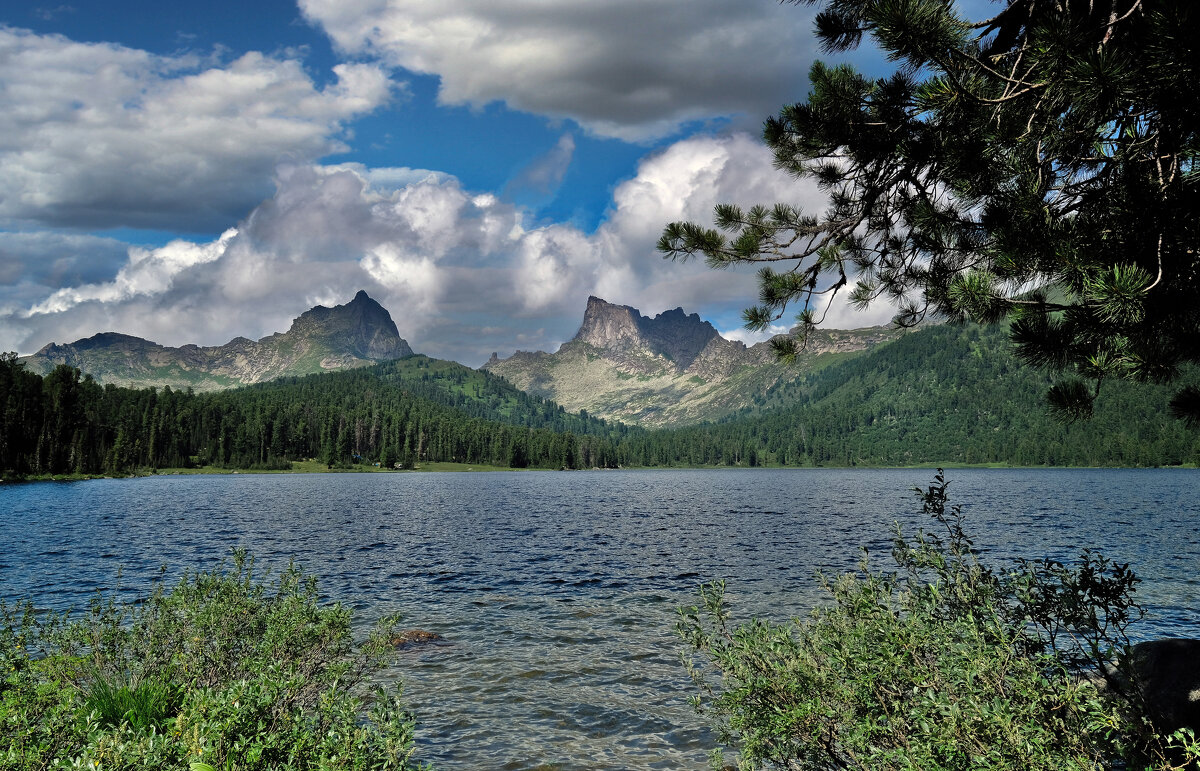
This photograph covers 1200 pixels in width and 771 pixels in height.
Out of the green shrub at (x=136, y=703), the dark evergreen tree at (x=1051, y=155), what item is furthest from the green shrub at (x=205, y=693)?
the dark evergreen tree at (x=1051, y=155)

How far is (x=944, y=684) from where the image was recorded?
816cm

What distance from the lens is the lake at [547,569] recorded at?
57.6 feet

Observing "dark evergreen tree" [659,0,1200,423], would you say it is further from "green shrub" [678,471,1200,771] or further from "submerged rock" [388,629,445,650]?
"submerged rock" [388,629,445,650]

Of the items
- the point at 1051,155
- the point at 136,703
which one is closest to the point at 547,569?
the point at 136,703

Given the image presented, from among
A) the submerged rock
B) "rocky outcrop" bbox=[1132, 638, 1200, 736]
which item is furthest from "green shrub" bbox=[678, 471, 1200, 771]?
the submerged rock

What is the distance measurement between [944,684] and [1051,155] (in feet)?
22.7

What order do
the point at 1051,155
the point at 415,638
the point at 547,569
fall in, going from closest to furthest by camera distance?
1. the point at 1051,155
2. the point at 415,638
3. the point at 547,569

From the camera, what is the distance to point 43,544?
53156 mm

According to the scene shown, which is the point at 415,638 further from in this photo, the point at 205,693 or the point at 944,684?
the point at 944,684

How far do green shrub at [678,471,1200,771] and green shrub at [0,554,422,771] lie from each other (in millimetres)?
5180

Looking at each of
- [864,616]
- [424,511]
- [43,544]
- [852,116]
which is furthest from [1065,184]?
[424,511]

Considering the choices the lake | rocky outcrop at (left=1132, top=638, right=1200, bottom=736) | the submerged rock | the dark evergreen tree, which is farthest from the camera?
the submerged rock

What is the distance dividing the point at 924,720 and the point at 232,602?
1425 centimetres

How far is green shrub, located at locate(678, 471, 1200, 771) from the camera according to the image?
678 centimetres
